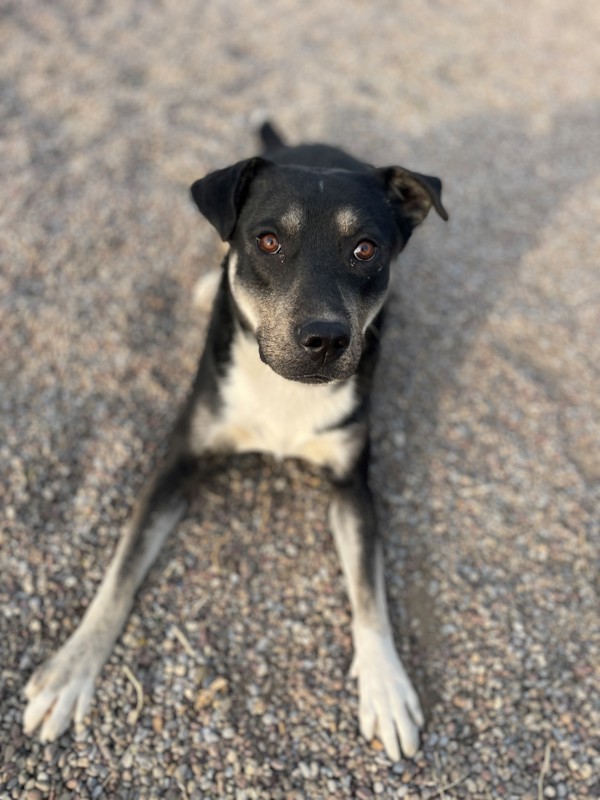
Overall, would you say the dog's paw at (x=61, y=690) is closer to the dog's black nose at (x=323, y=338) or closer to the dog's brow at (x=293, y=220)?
the dog's black nose at (x=323, y=338)

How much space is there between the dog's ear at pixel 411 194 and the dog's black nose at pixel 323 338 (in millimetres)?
923

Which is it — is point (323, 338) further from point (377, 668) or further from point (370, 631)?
point (377, 668)

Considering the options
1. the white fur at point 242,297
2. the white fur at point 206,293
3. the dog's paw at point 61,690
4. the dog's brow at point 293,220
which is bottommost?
the dog's paw at point 61,690

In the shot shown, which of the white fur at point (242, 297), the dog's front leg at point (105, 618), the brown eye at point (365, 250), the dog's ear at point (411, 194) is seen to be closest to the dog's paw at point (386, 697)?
the dog's front leg at point (105, 618)

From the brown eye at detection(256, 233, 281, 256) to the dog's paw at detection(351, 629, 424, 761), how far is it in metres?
1.93

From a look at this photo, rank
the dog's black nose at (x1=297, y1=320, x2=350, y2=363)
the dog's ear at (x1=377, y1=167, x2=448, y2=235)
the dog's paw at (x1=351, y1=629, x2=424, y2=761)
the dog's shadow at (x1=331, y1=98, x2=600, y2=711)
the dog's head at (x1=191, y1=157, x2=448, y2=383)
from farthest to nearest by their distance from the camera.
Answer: the dog's shadow at (x1=331, y1=98, x2=600, y2=711)
the dog's ear at (x1=377, y1=167, x2=448, y2=235)
the dog's paw at (x1=351, y1=629, x2=424, y2=761)
the dog's head at (x1=191, y1=157, x2=448, y2=383)
the dog's black nose at (x1=297, y1=320, x2=350, y2=363)

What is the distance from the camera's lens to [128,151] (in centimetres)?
626

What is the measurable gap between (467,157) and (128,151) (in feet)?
10.6

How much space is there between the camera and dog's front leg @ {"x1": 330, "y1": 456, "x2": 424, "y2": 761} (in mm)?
3383

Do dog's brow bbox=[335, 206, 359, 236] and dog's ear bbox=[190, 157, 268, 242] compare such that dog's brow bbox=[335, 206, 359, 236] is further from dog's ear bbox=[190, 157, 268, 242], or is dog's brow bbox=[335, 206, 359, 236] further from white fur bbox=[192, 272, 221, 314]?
white fur bbox=[192, 272, 221, 314]

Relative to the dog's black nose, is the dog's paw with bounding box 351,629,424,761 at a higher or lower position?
lower

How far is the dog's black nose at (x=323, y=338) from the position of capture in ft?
9.94

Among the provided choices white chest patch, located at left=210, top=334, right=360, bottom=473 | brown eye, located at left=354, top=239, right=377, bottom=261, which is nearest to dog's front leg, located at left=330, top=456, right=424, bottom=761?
white chest patch, located at left=210, top=334, right=360, bottom=473

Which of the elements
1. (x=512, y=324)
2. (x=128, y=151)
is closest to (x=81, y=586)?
A: (x=512, y=324)
